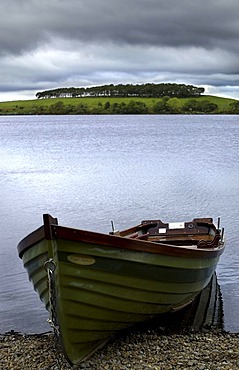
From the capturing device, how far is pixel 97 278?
929cm

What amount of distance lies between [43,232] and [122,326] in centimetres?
267

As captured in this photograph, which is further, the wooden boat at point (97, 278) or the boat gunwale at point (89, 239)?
the wooden boat at point (97, 278)

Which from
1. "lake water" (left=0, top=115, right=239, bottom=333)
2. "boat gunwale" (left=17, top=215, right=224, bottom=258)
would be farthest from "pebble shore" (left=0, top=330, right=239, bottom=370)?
"boat gunwale" (left=17, top=215, right=224, bottom=258)

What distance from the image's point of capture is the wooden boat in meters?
8.95

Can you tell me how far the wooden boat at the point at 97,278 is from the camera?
8.95 meters

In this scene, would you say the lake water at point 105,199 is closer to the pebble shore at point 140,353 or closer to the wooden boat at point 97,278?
the pebble shore at point 140,353

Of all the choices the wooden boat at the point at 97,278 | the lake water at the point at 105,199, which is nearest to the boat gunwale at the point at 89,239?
the wooden boat at the point at 97,278

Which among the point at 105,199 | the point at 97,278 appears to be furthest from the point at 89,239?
the point at 105,199

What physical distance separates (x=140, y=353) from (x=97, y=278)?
1.78 m

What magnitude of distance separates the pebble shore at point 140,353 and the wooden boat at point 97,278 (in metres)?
0.34

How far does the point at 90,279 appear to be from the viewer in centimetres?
922

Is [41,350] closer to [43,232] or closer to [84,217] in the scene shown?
[43,232]

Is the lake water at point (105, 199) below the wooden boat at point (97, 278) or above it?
below

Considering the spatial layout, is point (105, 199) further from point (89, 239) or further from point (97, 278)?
point (89, 239)
